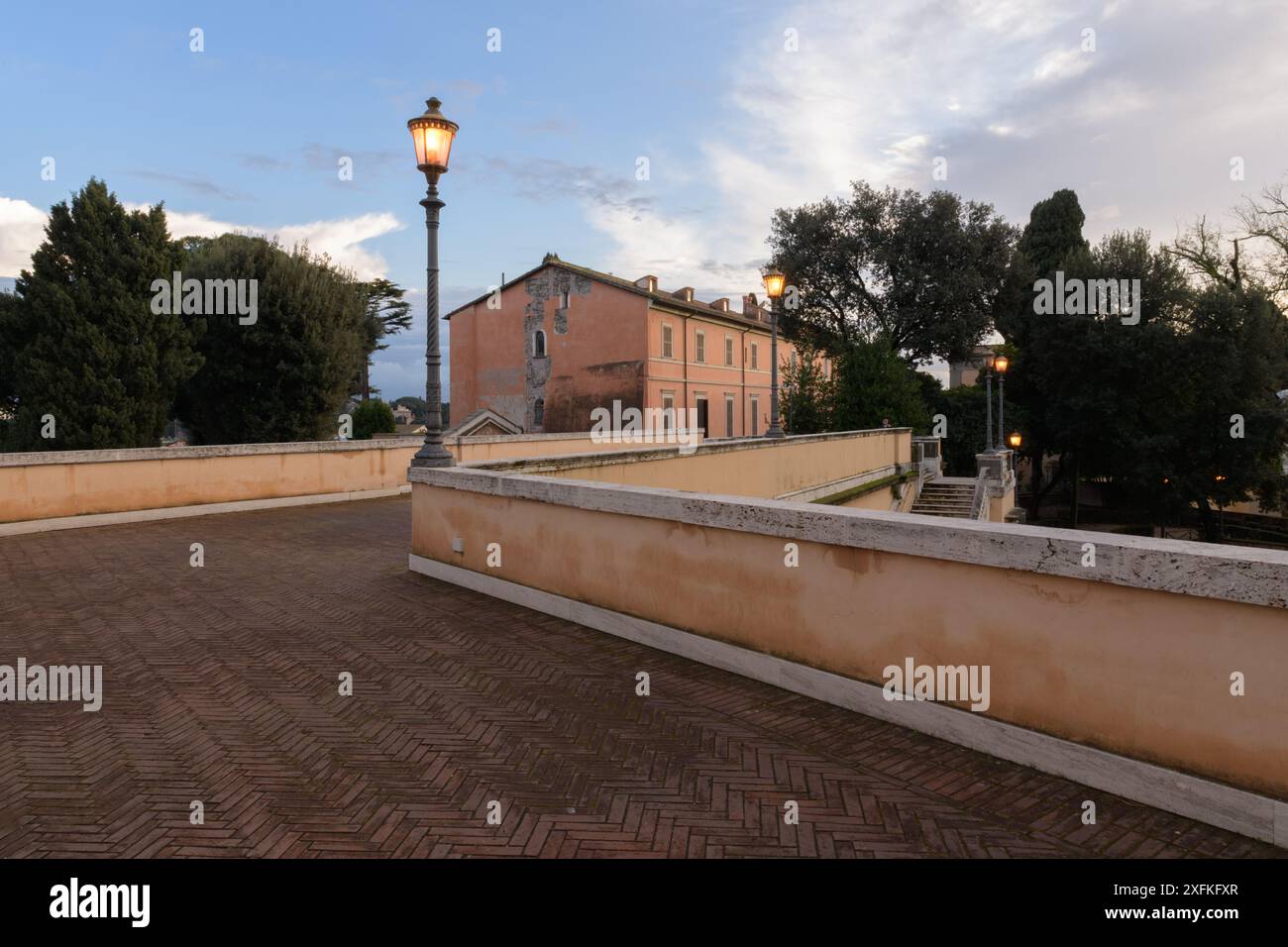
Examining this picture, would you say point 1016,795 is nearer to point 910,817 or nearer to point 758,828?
point 910,817

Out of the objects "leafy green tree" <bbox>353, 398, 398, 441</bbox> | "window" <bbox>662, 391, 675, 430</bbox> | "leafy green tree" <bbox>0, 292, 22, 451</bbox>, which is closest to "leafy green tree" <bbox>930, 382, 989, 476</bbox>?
"window" <bbox>662, 391, 675, 430</bbox>

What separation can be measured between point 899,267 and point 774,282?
77.8 ft

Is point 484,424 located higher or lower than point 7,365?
lower

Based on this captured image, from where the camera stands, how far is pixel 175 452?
12.2 m

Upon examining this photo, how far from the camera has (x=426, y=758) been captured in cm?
376

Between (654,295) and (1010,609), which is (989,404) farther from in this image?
(1010,609)

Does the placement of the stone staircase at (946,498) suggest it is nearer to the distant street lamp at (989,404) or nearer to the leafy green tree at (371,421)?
the distant street lamp at (989,404)

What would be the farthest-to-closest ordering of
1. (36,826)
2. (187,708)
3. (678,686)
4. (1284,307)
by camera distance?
1. (1284,307)
2. (678,686)
3. (187,708)
4. (36,826)
